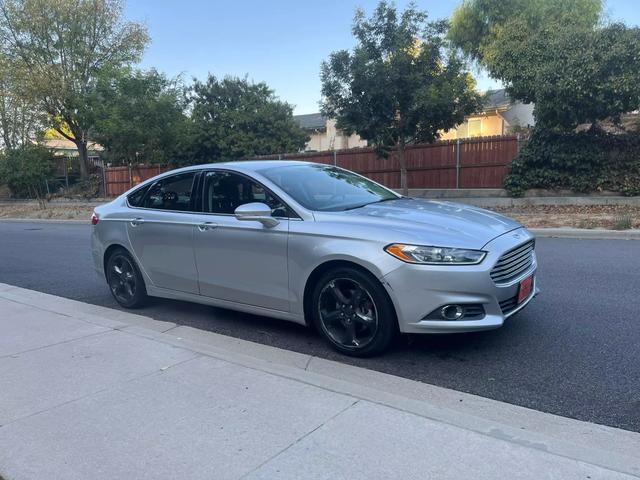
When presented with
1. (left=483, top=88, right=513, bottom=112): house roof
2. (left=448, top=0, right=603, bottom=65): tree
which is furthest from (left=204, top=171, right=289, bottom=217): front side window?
(left=483, top=88, right=513, bottom=112): house roof

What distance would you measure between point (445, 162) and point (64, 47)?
71.2 feet

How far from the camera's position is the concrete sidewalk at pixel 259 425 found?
8.88 feet

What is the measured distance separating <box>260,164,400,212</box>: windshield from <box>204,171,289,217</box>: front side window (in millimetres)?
154

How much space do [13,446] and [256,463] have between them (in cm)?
141

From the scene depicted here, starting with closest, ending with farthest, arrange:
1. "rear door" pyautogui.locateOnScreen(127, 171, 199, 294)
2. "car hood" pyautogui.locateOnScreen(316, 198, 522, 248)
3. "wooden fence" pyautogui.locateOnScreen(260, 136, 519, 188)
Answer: "car hood" pyautogui.locateOnScreen(316, 198, 522, 248), "rear door" pyautogui.locateOnScreen(127, 171, 199, 294), "wooden fence" pyautogui.locateOnScreen(260, 136, 519, 188)

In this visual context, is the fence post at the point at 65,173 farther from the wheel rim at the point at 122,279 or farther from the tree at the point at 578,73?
the wheel rim at the point at 122,279

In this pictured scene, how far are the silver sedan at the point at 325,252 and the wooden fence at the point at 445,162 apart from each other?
502 inches

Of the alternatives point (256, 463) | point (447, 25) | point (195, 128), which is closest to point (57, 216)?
point (195, 128)

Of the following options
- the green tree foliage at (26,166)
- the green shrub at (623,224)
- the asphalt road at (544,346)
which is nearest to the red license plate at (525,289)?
the asphalt road at (544,346)

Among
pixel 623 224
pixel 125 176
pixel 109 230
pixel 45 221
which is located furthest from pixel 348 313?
pixel 125 176

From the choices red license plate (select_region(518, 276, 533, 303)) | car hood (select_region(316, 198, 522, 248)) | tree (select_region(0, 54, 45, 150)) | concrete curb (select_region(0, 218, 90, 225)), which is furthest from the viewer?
tree (select_region(0, 54, 45, 150))

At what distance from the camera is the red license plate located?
429 cm

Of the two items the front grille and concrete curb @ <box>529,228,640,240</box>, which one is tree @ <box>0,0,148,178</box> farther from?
the front grille

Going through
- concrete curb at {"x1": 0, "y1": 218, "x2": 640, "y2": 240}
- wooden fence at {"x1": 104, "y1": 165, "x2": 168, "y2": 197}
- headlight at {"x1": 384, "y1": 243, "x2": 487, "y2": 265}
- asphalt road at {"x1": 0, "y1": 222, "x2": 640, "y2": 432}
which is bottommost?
asphalt road at {"x1": 0, "y1": 222, "x2": 640, "y2": 432}
